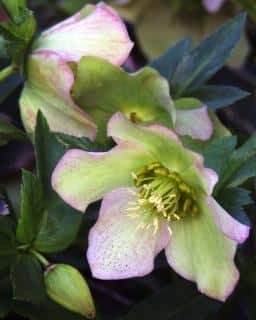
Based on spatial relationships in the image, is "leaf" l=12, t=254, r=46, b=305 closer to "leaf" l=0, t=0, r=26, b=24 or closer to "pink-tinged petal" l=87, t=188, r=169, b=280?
"pink-tinged petal" l=87, t=188, r=169, b=280

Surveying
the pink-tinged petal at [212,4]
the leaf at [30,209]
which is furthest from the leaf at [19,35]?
the pink-tinged petal at [212,4]

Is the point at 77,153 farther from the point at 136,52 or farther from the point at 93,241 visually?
the point at 136,52

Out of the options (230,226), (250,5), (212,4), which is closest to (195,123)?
(230,226)

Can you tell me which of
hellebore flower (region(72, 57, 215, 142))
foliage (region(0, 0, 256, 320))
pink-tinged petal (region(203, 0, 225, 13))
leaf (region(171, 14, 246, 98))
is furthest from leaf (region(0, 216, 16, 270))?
pink-tinged petal (region(203, 0, 225, 13))

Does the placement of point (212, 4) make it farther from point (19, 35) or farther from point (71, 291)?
point (71, 291)

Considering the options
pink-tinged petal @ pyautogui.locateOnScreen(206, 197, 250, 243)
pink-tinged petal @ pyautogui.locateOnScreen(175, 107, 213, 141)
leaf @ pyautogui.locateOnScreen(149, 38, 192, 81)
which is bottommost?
leaf @ pyautogui.locateOnScreen(149, 38, 192, 81)
